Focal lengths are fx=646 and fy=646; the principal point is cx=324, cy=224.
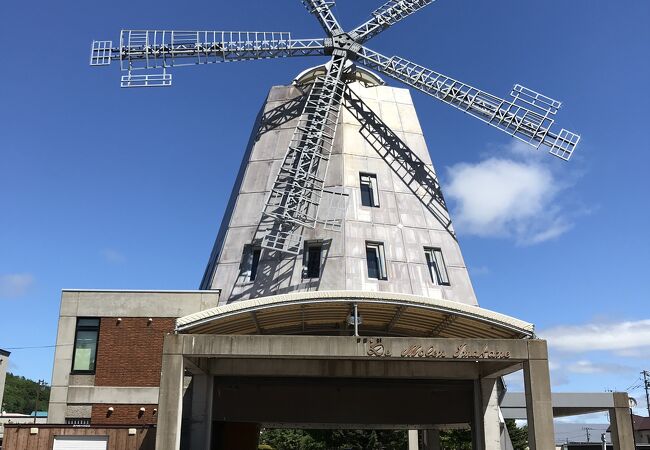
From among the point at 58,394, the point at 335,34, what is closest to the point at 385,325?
the point at 58,394

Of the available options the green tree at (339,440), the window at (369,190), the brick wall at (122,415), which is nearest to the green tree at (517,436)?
the green tree at (339,440)

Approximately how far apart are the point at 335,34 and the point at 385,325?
1513 cm

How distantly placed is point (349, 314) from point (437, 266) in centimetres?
619

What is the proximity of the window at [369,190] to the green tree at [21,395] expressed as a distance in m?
114

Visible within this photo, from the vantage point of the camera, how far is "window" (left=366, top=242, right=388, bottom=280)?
82.9 feet

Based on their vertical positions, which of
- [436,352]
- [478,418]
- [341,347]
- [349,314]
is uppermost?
[349,314]

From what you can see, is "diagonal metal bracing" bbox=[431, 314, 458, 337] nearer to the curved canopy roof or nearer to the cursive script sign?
the curved canopy roof

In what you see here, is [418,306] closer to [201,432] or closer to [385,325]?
[385,325]

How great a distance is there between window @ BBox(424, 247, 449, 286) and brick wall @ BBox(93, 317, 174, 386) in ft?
35.0

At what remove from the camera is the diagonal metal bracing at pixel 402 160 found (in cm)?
2828

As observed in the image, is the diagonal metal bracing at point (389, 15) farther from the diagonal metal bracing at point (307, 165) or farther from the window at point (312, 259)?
the window at point (312, 259)

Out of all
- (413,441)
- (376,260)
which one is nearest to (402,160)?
(376,260)

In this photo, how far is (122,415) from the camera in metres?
24.8

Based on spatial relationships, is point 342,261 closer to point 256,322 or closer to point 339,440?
point 256,322
